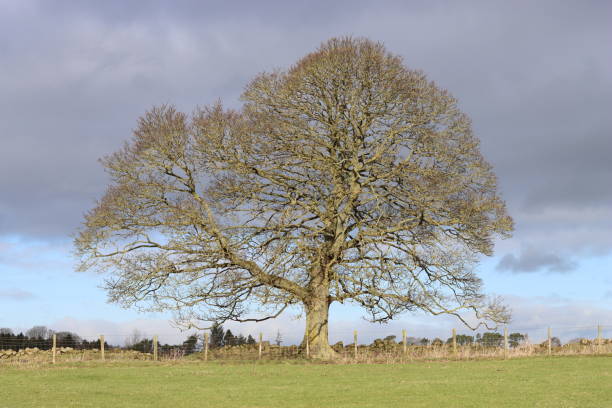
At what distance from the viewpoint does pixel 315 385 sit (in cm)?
1992

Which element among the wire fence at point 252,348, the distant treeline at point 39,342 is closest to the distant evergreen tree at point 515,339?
the wire fence at point 252,348

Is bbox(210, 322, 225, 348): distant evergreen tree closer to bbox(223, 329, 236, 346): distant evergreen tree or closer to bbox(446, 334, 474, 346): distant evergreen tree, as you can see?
bbox(223, 329, 236, 346): distant evergreen tree

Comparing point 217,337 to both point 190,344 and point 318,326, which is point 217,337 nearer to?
point 190,344

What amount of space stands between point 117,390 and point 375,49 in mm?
16855

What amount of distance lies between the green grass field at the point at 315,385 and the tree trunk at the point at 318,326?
5.18ft

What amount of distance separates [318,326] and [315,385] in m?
9.39

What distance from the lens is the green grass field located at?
54.3ft

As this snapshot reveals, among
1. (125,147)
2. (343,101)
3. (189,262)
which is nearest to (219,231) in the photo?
(189,262)

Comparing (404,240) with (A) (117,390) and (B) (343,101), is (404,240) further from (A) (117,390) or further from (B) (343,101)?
(A) (117,390)

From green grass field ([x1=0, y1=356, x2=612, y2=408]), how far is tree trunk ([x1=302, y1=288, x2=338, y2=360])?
158 cm

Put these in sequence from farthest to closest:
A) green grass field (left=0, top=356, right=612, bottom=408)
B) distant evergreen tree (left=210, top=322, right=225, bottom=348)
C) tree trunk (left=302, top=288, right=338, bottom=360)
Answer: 1. distant evergreen tree (left=210, top=322, right=225, bottom=348)
2. tree trunk (left=302, top=288, right=338, bottom=360)
3. green grass field (left=0, top=356, right=612, bottom=408)

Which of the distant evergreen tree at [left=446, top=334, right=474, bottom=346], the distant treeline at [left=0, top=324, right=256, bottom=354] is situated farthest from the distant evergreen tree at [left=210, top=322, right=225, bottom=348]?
the distant evergreen tree at [left=446, top=334, right=474, bottom=346]

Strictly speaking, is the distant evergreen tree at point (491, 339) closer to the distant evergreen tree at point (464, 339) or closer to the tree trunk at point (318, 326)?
the distant evergreen tree at point (464, 339)

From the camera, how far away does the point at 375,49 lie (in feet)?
94.0
